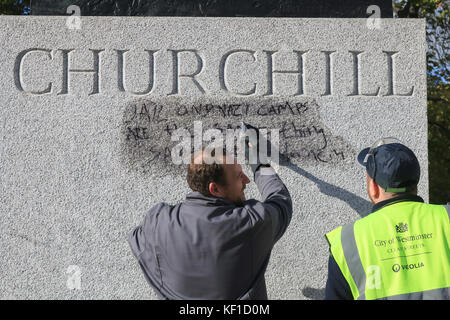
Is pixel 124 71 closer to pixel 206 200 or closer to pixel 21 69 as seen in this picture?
pixel 21 69

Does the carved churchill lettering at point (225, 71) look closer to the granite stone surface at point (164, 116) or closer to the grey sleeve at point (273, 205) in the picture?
the granite stone surface at point (164, 116)

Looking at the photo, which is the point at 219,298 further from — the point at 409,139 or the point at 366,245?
the point at 409,139

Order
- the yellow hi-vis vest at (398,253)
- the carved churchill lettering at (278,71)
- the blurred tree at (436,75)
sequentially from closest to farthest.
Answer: the yellow hi-vis vest at (398,253) < the carved churchill lettering at (278,71) < the blurred tree at (436,75)

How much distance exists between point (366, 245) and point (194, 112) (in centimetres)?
185

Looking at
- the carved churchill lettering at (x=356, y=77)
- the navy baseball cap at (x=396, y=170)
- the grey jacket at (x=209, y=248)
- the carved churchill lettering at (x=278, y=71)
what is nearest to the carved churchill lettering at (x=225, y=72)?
the carved churchill lettering at (x=278, y=71)

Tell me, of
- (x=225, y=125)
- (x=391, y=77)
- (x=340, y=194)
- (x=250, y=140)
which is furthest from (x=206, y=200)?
(x=391, y=77)

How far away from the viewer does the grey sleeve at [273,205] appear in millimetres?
2227

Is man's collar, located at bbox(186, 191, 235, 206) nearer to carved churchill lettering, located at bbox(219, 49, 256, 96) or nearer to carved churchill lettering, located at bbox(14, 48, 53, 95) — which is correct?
carved churchill lettering, located at bbox(219, 49, 256, 96)

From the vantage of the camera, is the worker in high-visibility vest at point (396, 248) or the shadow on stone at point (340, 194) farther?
the shadow on stone at point (340, 194)

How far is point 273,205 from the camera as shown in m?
2.34

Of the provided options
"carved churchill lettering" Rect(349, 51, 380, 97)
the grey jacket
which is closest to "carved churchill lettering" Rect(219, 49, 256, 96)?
"carved churchill lettering" Rect(349, 51, 380, 97)

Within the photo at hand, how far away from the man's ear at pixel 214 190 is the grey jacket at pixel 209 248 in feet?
0.14

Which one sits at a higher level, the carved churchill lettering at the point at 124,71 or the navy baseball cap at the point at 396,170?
the carved churchill lettering at the point at 124,71

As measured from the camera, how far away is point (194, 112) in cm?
337
